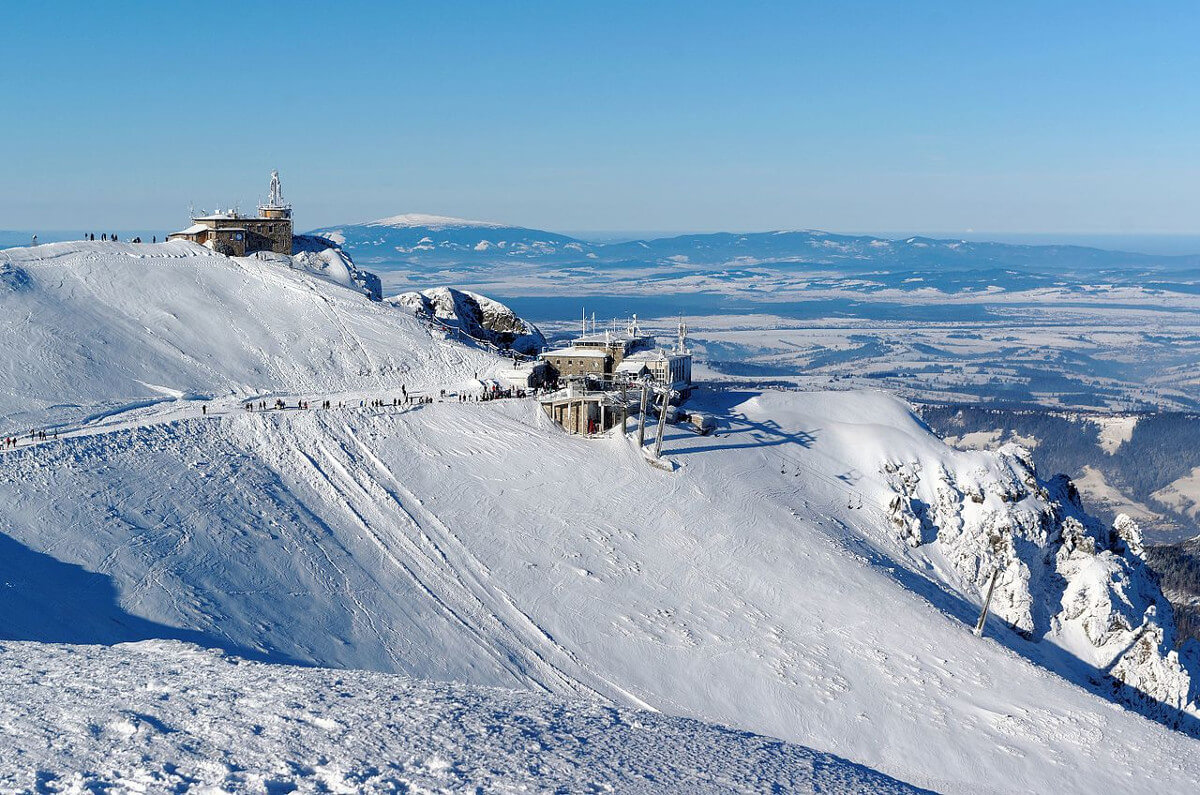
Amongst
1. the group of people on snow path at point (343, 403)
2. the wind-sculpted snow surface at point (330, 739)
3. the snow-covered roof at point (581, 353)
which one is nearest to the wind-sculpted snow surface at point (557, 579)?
the group of people on snow path at point (343, 403)

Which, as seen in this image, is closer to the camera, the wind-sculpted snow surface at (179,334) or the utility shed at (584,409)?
the wind-sculpted snow surface at (179,334)

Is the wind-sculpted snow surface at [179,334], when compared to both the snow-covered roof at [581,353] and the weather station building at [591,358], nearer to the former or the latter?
the snow-covered roof at [581,353]

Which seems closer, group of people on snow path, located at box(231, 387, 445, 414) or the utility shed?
group of people on snow path, located at box(231, 387, 445, 414)

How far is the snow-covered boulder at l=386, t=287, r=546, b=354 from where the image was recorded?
291ft

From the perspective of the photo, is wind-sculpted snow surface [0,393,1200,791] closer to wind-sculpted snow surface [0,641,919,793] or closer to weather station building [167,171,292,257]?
wind-sculpted snow surface [0,641,919,793]

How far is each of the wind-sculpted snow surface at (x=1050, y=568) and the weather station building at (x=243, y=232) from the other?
55.3m

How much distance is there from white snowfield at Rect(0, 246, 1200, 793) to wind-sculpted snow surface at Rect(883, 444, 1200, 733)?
0.18 meters

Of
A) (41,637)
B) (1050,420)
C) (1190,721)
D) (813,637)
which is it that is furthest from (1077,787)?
(1050,420)

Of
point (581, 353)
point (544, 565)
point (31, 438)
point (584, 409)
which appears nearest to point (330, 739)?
point (544, 565)

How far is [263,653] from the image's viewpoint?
38.7 m

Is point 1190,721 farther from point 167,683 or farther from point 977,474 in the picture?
point 167,683

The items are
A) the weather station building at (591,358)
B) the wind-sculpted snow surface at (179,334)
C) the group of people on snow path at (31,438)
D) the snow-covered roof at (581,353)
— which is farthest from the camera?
the snow-covered roof at (581,353)

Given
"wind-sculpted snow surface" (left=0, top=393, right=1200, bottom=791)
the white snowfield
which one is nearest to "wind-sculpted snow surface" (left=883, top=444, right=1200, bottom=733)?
the white snowfield

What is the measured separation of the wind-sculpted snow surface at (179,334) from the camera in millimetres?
A: 62500
